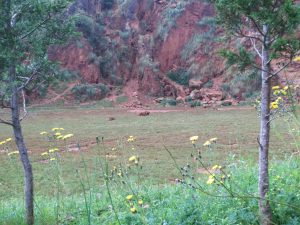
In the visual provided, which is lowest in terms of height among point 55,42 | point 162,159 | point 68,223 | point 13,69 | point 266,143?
point 162,159

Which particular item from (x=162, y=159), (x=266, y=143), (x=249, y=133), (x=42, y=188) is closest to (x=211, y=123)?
(x=249, y=133)

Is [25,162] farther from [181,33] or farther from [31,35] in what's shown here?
[181,33]

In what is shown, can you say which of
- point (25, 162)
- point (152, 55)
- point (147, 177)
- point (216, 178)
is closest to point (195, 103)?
A: point (152, 55)

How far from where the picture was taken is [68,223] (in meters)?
4.18

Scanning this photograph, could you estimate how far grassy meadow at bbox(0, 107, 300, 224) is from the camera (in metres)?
3.26

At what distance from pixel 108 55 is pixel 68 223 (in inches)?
1605

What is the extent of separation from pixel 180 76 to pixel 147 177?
34226 mm

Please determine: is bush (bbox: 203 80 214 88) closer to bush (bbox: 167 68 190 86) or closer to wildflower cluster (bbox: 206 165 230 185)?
bush (bbox: 167 68 190 86)

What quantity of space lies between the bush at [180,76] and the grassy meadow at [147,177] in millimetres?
20294

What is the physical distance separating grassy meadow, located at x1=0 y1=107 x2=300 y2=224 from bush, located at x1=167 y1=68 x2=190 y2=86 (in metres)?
20.3

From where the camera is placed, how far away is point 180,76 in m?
43.0

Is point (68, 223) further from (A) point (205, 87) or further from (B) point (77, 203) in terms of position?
(A) point (205, 87)

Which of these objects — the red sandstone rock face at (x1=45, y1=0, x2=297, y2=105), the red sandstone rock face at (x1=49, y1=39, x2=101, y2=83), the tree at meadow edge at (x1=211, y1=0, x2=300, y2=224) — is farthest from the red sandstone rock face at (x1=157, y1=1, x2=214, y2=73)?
the tree at meadow edge at (x1=211, y1=0, x2=300, y2=224)

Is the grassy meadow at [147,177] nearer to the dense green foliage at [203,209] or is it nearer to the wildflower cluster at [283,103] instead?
the dense green foliage at [203,209]
